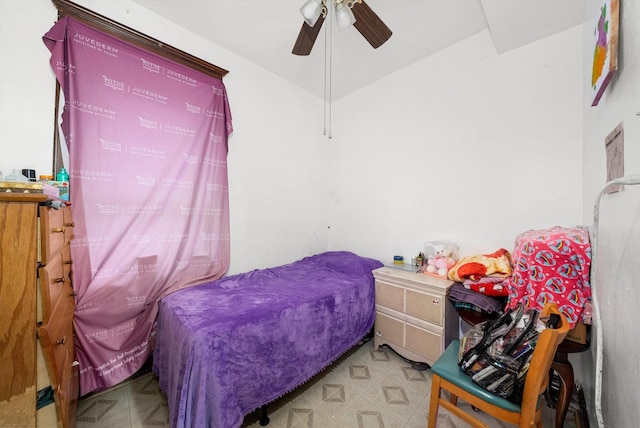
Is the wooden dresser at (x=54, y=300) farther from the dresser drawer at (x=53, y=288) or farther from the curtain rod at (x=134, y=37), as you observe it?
the curtain rod at (x=134, y=37)

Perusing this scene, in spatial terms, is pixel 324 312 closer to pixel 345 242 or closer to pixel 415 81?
pixel 345 242

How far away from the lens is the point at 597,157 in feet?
4.28

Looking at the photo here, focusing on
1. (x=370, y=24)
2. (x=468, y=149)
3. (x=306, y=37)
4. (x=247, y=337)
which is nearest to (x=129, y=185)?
(x=247, y=337)

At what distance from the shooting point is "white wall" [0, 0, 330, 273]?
145cm

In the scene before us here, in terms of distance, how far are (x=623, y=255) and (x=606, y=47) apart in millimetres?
833

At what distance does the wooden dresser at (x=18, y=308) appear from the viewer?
0.74 meters

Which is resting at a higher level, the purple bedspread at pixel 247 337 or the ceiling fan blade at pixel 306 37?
the ceiling fan blade at pixel 306 37

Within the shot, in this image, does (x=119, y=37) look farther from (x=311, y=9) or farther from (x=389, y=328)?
(x=389, y=328)

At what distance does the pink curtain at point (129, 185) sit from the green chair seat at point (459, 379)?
193cm

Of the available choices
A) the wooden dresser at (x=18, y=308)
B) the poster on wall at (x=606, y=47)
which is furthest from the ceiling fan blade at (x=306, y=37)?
the wooden dresser at (x=18, y=308)

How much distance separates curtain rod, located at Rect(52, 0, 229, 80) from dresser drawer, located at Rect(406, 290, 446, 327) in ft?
9.02

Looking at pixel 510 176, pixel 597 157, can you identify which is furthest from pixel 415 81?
pixel 597 157

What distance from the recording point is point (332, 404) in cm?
161

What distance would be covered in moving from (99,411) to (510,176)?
138 inches
